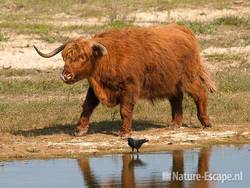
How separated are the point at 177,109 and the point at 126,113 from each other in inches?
49.3

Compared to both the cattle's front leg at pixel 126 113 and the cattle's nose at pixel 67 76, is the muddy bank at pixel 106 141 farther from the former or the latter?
the cattle's nose at pixel 67 76

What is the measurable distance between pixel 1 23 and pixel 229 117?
11.9 metres

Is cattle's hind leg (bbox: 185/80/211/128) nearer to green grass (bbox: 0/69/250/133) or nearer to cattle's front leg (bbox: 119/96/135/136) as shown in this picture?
green grass (bbox: 0/69/250/133)

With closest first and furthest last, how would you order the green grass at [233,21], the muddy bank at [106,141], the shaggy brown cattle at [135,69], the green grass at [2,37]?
the muddy bank at [106,141] → the shaggy brown cattle at [135,69] → the green grass at [2,37] → the green grass at [233,21]

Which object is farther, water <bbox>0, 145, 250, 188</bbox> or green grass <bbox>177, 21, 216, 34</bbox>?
green grass <bbox>177, 21, 216, 34</bbox>

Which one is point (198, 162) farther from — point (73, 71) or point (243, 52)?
point (243, 52)

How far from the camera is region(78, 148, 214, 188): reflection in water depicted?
37.6 ft

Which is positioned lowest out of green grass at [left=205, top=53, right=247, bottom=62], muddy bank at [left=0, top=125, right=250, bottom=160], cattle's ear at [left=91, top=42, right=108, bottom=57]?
green grass at [left=205, top=53, right=247, bottom=62]

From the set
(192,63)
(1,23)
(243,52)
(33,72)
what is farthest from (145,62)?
(1,23)

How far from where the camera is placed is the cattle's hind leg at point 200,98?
15117mm

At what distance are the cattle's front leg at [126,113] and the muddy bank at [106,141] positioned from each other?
153mm

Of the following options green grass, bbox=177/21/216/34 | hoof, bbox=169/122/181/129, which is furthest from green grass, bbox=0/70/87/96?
green grass, bbox=177/21/216/34

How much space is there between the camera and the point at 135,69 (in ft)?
46.8

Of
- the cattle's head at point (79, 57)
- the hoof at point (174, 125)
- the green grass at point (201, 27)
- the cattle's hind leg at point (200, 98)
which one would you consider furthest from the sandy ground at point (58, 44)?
the cattle's head at point (79, 57)
